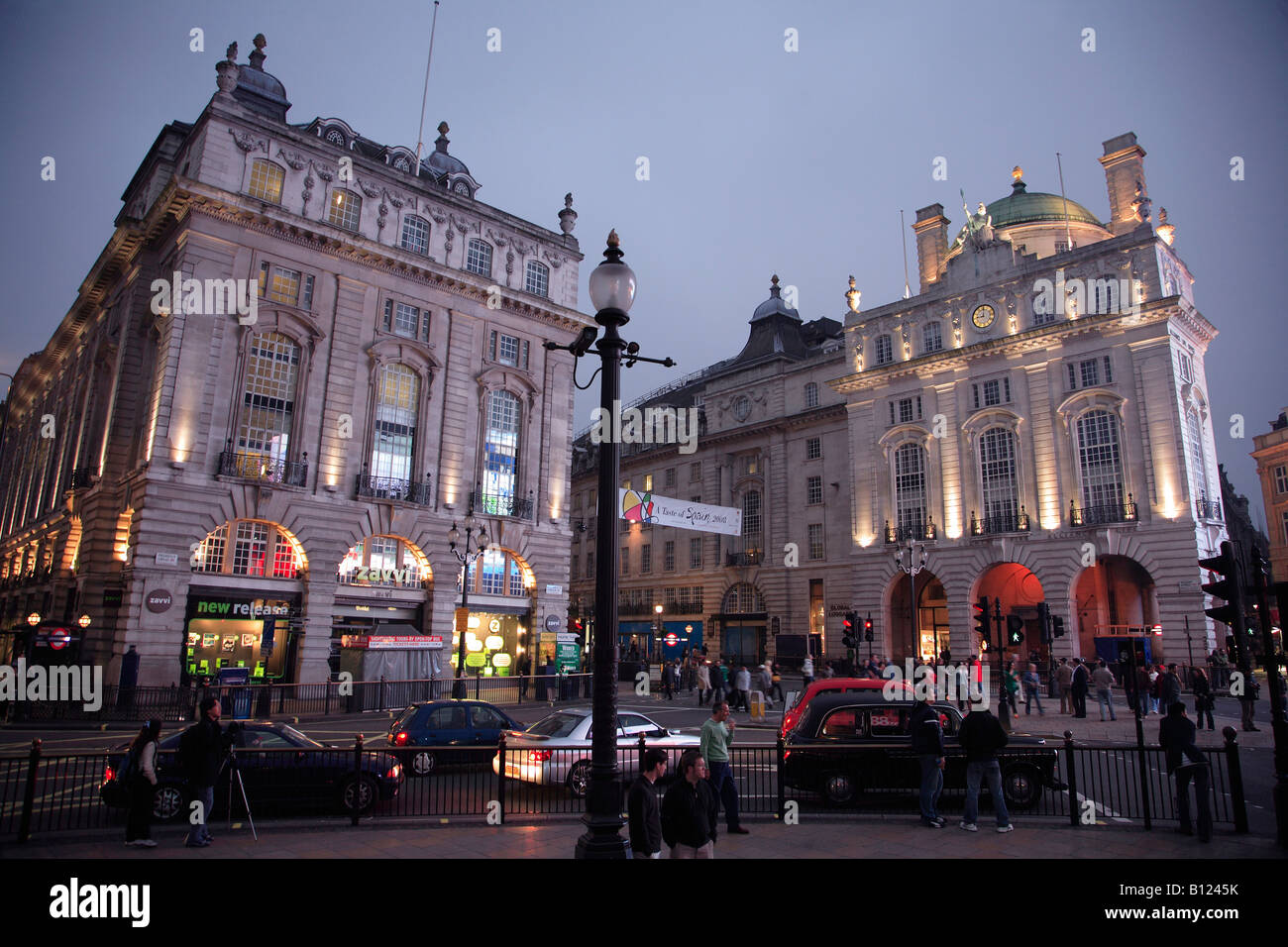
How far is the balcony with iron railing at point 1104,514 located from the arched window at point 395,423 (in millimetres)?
34700

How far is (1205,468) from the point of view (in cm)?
4081

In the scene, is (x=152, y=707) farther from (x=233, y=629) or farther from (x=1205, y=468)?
(x=1205, y=468)

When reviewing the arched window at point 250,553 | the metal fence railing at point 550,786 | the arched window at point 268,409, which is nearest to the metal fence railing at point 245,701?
the arched window at point 250,553

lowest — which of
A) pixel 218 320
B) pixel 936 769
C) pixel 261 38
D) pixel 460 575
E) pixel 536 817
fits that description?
pixel 536 817

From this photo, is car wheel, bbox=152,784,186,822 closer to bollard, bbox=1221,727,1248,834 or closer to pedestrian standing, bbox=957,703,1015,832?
pedestrian standing, bbox=957,703,1015,832

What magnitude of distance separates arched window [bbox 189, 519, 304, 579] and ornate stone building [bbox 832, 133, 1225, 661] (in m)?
33.0

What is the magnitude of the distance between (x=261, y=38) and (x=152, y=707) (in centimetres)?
3256

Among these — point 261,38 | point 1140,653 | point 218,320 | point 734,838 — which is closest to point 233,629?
point 218,320

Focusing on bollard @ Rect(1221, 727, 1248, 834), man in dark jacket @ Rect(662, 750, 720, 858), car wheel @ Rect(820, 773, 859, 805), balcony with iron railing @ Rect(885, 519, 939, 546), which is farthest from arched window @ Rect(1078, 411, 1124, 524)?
man in dark jacket @ Rect(662, 750, 720, 858)

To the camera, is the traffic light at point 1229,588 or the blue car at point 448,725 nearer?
the traffic light at point 1229,588

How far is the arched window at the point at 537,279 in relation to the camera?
41.0m

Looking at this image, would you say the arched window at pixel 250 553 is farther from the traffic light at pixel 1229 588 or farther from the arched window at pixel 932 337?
the arched window at pixel 932 337

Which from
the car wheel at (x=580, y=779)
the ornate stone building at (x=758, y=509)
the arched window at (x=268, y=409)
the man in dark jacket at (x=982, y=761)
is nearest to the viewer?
the man in dark jacket at (x=982, y=761)

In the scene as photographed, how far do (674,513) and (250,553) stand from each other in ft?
→ 56.4
